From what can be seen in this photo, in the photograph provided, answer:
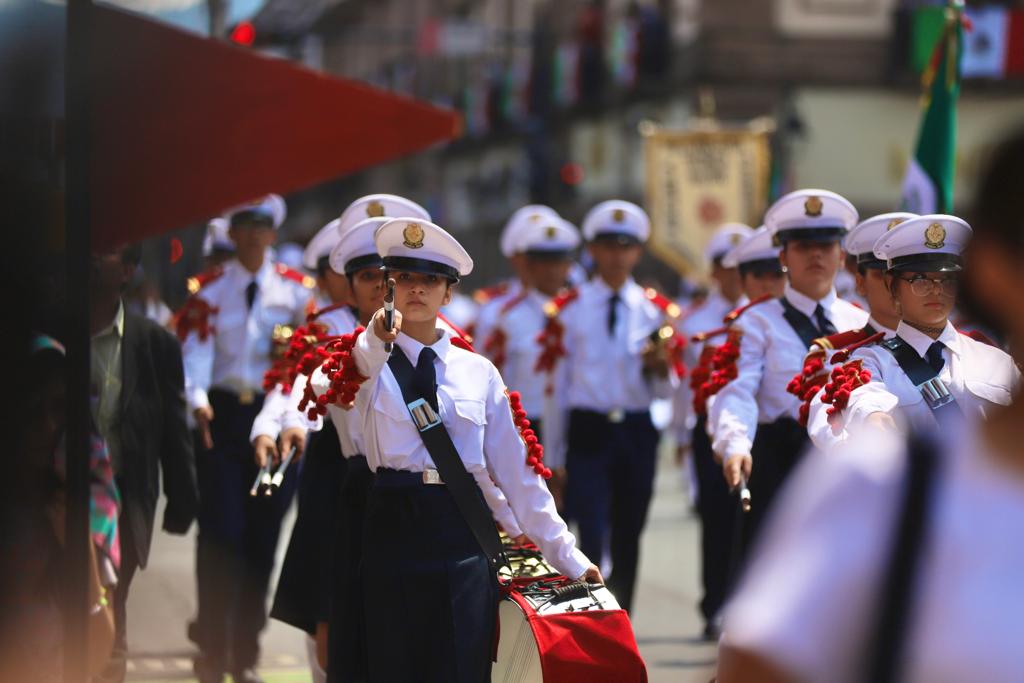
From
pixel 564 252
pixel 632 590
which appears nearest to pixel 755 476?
→ pixel 632 590

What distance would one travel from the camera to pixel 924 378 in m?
5.77

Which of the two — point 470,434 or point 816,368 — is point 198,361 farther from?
point 816,368

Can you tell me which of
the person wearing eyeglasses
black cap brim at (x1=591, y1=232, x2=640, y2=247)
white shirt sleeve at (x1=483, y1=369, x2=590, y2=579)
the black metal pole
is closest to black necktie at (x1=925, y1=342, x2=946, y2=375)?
the person wearing eyeglasses

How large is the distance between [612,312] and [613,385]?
51 centimetres

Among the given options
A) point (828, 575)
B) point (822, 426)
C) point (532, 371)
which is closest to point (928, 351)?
point (822, 426)

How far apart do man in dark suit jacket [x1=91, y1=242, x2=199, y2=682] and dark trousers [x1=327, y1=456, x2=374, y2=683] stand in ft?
4.21

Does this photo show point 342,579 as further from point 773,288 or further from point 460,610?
point 773,288

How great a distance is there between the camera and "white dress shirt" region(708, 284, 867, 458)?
725 cm

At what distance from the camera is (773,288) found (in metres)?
9.37

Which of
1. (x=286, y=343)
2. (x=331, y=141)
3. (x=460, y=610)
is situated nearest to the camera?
(x=460, y=610)

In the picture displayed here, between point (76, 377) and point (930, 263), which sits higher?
point (930, 263)

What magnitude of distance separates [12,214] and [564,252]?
7.53m

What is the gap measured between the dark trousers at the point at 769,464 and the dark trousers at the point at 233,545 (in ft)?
8.17

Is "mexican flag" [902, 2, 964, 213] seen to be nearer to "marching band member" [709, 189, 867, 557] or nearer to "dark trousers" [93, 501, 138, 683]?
"marching band member" [709, 189, 867, 557]
